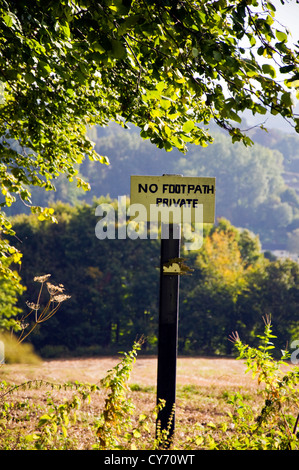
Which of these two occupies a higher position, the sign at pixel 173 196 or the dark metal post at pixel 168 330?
the sign at pixel 173 196

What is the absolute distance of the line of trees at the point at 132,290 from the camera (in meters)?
36.8

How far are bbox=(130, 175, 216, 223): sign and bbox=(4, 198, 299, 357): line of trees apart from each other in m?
33.4

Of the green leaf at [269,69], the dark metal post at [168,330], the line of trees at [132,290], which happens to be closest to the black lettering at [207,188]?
the dark metal post at [168,330]

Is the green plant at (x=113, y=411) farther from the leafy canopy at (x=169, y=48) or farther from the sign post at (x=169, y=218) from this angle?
the leafy canopy at (x=169, y=48)

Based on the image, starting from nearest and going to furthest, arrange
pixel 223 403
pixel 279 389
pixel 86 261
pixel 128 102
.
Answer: pixel 279 389 < pixel 128 102 < pixel 223 403 < pixel 86 261

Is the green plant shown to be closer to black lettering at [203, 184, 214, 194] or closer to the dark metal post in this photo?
the dark metal post

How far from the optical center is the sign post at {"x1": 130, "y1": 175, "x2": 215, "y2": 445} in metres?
3.68

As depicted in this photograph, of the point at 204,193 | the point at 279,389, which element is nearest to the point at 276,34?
the point at 204,193

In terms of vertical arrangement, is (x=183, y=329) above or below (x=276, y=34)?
below

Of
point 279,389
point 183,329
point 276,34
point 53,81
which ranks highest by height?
point 53,81
